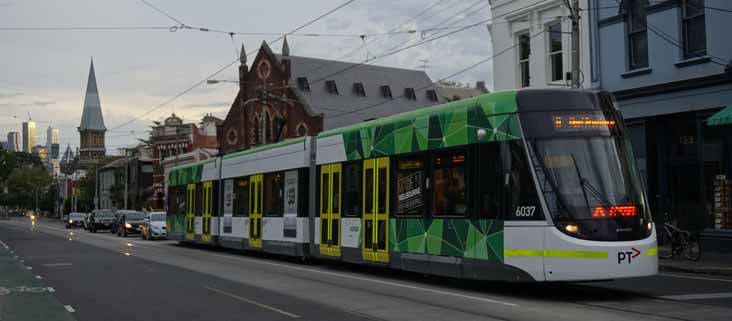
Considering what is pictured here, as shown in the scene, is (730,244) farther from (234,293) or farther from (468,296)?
(234,293)

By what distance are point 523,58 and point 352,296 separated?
18483 millimetres

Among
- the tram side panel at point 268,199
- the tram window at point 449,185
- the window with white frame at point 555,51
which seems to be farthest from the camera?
the window with white frame at point 555,51

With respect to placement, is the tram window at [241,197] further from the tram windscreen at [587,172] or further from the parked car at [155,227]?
the parked car at [155,227]

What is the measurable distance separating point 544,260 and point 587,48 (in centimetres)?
1620

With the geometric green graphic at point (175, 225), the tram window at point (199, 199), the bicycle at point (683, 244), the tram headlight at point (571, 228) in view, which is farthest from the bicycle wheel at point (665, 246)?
the geometric green graphic at point (175, 225)

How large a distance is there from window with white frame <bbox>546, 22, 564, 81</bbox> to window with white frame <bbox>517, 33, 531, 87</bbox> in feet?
4.08

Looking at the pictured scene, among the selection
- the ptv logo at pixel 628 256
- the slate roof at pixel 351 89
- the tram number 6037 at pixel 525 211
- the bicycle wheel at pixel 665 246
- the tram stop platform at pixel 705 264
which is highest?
the slate roof at pixel 351 89

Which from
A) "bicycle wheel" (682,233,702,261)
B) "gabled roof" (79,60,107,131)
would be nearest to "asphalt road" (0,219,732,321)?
"bicycle wheel" (682,233,702,261)

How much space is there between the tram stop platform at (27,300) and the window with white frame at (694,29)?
57.7 feet

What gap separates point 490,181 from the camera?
1480 cm

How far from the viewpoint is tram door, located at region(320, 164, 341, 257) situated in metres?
20.8

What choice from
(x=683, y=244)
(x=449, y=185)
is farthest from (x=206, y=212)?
(x=449, y=185)

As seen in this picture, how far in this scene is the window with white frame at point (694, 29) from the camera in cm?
2445

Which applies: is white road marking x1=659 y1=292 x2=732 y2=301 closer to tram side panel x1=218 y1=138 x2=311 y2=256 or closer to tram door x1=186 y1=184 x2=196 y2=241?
tram side panel x1=218 y1=138 x2=311 y2=256
